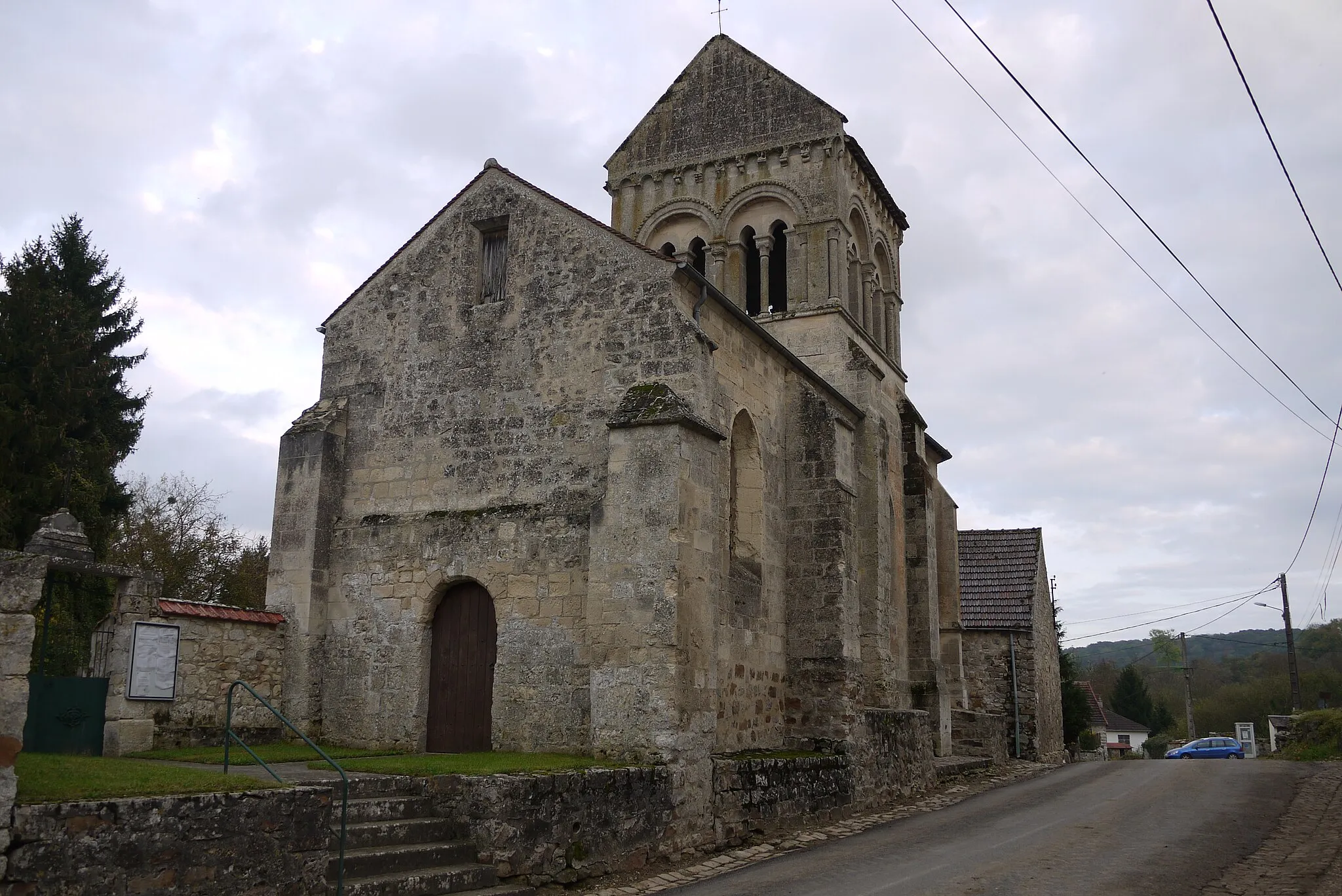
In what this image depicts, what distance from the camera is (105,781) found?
25.3 feet

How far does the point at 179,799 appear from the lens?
23.6ft

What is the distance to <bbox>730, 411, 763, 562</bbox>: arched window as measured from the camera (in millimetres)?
15273

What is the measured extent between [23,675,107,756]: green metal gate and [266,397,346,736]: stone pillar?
3.09 meters

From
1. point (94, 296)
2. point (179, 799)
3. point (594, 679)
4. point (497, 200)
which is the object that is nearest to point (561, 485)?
point (594, 679)

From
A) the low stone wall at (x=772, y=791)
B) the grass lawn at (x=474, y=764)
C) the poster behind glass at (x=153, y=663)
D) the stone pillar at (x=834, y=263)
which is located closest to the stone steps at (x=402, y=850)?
the grass lawn at (x=474, y=764)

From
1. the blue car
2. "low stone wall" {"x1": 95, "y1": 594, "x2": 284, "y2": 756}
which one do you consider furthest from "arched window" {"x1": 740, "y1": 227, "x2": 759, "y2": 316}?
the blue car

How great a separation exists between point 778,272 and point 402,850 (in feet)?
53.3

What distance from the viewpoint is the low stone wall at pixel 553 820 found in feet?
30.9

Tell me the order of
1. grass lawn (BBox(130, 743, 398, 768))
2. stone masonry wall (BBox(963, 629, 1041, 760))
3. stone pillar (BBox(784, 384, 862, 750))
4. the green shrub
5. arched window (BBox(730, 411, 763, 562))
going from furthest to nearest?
stone masonry wall (BBox(963, 629, 1041, 760)) → the green shrub → stone pillar (BBox(784, 384, 862, 750)) → arched window (BBox(730, 411, 763, 562)) → grass lawn (BBox(130, 743, 398, 768))

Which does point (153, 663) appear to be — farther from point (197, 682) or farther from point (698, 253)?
point (698, 253)

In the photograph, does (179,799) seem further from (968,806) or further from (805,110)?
(805,110)

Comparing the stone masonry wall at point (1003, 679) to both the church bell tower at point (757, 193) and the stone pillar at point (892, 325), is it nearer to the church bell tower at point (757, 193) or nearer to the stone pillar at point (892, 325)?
the church bell tower at point (757, 193)

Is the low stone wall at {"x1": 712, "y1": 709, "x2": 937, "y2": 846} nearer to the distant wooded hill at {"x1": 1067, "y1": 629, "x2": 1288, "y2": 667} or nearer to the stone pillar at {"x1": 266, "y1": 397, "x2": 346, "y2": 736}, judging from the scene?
the stone pillar at {"x1": 266, "y1": 397, "x2": 346, "y2": 736}

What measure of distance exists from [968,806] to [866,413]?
725cm
